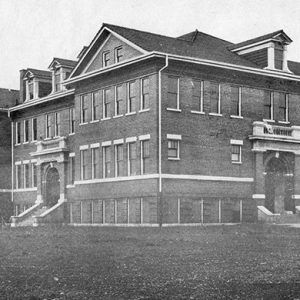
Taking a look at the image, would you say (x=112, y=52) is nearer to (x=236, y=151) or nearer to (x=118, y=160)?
(x=118, y=160)

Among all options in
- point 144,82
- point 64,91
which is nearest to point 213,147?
point 144,82

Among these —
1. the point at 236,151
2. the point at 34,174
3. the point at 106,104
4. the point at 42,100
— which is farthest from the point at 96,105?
the point at 34,174

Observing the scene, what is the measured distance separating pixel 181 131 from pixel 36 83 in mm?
16766

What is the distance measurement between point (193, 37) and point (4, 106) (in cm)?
1904

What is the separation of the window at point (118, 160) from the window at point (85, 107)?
364 centimetres

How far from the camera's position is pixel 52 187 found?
4525 centimetres

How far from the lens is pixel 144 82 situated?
35000mm

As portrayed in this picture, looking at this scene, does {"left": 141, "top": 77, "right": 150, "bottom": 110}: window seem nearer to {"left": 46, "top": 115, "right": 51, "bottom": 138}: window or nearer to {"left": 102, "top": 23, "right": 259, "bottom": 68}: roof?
{"left": 102, "top": 23, "right": 259, "bottom": 68}: roof

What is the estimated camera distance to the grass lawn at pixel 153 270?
35.9 ft

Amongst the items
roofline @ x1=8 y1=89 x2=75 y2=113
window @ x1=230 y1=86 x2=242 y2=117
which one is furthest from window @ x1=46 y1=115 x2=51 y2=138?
window @ x1=230 y1=86 x2=242 y2=117

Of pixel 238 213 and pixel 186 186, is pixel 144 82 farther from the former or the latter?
pixel 238 213

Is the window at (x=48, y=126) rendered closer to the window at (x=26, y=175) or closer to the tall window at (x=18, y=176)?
the window at (x=26, y=175)

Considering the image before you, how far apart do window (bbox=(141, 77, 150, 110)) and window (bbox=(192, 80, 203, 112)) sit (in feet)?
8.00

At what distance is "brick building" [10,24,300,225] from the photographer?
3416 centimetres
